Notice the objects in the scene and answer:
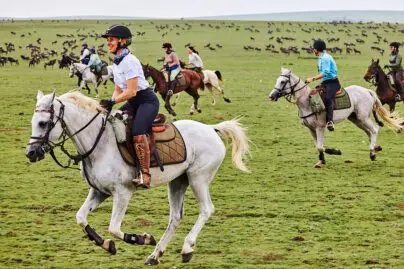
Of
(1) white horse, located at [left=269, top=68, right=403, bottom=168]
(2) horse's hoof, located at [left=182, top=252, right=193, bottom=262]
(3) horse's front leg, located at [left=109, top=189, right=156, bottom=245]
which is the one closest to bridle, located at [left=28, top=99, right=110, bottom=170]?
(3) horse's front leg, located at [left=109, top=189, right=156, bottom=245]

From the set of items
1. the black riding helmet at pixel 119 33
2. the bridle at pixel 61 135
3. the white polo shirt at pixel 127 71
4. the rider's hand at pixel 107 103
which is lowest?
the bridle at pixel 61 135

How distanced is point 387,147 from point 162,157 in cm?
1033

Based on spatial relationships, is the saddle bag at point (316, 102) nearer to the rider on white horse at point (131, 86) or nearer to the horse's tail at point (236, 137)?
the horse's tail at point (236, 137)

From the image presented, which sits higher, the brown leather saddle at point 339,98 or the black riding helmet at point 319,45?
the black riding helmet at point 319,45

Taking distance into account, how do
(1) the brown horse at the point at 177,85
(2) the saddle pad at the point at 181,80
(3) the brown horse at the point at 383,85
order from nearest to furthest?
1. (3) the brown horse at the point at 383,85
2. (1) the brown horse at the point at 177,85
3. (2) the saddle pad at the point at 181,80

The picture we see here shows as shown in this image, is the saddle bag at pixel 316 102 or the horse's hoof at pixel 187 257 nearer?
the horse's hoof at pixel 187 257

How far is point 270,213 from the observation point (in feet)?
34.1

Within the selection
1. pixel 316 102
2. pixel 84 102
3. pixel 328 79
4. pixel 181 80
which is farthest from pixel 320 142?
pixel 181 80

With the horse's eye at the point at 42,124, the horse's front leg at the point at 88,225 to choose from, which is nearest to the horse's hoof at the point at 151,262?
the horse's front leg at the point at 88,225

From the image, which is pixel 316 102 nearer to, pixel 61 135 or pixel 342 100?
pixel 342 100

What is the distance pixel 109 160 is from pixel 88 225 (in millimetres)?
757

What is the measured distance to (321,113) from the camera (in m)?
14.2

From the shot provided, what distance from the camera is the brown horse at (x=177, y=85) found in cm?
2186

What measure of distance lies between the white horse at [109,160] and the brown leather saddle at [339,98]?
634cm
